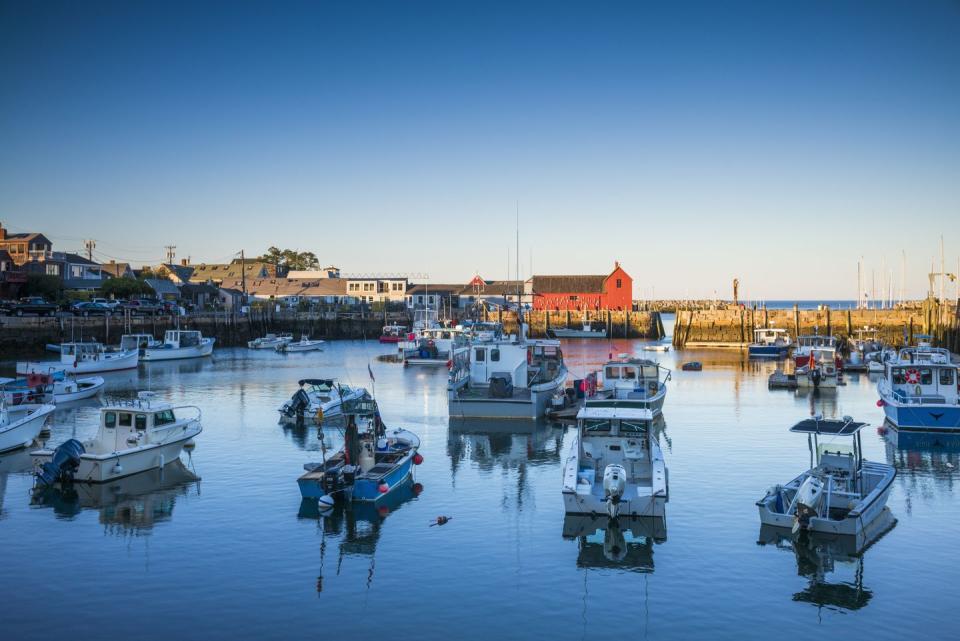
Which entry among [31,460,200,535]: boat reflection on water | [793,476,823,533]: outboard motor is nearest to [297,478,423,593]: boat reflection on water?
[31,460,200,535]: boat reflection on water

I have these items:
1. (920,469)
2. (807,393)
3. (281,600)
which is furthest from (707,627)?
(807,393)

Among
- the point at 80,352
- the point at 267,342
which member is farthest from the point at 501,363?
the point at 267,342

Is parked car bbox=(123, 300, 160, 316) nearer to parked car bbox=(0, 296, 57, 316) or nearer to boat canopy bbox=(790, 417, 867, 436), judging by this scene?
parked car bbox=(0, 296, 57, 316)

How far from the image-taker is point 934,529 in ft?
72.0

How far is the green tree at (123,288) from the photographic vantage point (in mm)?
96188

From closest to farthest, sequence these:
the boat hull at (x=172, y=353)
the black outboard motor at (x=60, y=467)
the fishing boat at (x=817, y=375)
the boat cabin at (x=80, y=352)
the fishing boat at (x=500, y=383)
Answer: the black outboard motor at (x=60, y=467) → the fishing boat at (x=500, y=383) → the fishing boat at (x=817, y=375) → the boat cabin at (x=80, y=352) → the boat hull at (x=172, y=353)

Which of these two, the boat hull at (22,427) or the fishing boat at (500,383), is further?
the fishing boat at (500,383)

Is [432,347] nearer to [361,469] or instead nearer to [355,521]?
[361,469]

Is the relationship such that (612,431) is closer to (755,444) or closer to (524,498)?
(524,498)

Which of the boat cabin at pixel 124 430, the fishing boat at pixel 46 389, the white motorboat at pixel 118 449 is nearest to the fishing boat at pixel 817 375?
the white motorboat at pixel 118 449

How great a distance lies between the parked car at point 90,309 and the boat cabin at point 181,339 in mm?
9975

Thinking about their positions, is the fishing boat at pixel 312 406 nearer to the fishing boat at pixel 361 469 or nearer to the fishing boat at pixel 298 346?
the fishing boat at pixel 361 469

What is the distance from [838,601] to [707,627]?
11.2 ft

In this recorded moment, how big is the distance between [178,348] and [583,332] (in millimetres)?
59856
